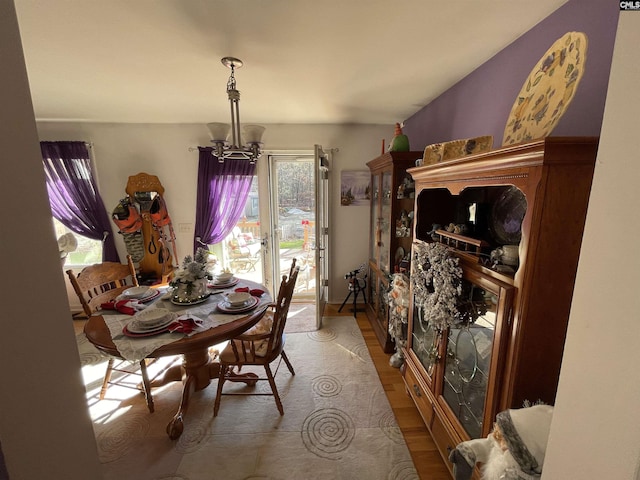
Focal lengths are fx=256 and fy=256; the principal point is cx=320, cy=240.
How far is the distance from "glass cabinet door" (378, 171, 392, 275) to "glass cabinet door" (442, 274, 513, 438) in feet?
3.82

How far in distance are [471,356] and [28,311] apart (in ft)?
5.16

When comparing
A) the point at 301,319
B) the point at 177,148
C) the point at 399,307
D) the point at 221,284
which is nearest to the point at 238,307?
the point at 221,284

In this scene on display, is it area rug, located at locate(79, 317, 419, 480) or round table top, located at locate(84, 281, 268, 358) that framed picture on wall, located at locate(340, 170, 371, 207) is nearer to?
area rug, located at locate(79, 317, 419, 480)

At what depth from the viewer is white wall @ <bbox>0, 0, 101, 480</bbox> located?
1.53 feet

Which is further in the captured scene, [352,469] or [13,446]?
[352,469]

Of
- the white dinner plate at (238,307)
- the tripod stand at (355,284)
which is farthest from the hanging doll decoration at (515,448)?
the tripod stand at (355,284)

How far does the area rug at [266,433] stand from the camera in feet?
4.73

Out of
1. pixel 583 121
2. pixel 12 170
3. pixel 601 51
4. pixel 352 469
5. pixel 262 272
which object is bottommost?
pixel 352 469

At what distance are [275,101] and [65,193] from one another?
2.79m

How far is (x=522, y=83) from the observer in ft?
4.47

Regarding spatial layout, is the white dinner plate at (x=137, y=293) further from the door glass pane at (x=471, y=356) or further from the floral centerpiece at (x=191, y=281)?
the door glass pane at (x=471, y=356)

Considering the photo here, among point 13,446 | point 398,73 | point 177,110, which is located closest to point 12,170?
point 13,446

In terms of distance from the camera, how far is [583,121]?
41.5 inches

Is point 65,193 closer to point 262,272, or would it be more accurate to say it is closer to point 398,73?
point 262,272
